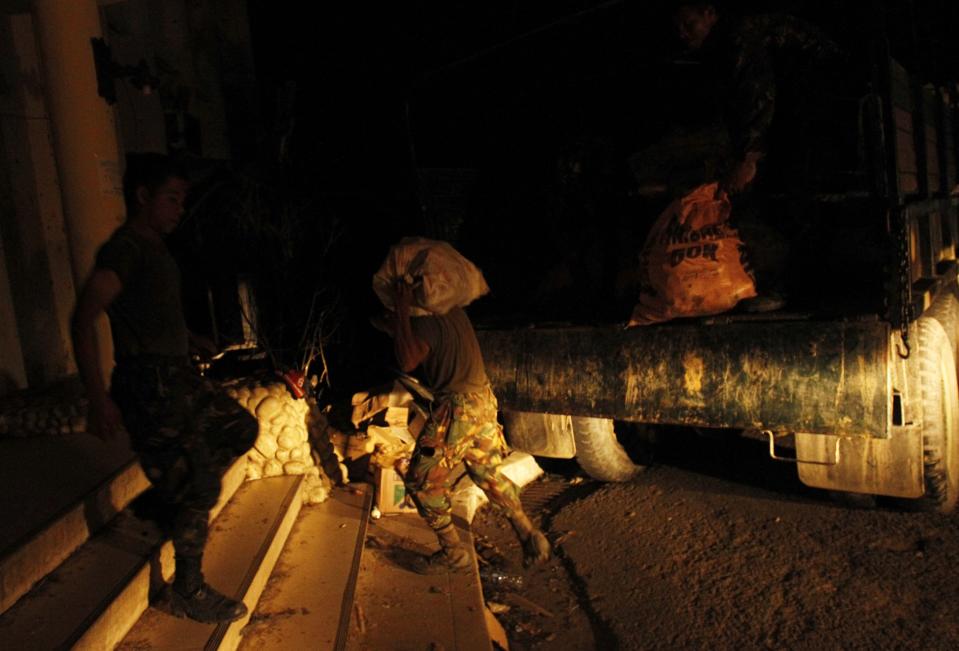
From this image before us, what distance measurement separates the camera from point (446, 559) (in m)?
3.53

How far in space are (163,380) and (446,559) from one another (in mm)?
1718

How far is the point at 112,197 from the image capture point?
450 centimetres

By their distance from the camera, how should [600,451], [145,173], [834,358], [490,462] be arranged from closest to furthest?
[145,173] < [834,358] < [490,462] < [600,451]

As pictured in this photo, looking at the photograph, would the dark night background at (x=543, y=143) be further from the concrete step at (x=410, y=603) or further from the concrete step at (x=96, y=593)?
the concrete step at (x=96, y=593)

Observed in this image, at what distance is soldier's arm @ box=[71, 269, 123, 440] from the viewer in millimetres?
2301

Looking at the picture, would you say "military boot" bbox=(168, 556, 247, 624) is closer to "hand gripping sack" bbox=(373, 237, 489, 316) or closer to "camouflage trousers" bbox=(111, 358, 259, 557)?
"camouflage trousers" bbox=(111, 358, 259, 557)

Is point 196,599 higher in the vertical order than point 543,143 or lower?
lower

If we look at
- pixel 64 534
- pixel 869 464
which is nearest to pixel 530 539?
pixel 869 464

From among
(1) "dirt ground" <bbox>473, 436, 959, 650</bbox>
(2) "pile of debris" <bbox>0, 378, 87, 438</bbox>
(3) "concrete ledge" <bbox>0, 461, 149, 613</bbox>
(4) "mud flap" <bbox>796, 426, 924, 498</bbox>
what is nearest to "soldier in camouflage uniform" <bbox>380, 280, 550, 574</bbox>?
(1) "dirt ground" <bbox>473, 436, 959, 650</bbox>

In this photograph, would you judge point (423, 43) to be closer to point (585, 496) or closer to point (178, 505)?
point (585, 496)

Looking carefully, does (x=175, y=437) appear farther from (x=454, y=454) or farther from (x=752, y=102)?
(x=752, y=102)

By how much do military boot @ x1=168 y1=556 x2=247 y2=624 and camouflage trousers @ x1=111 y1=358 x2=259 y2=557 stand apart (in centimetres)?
7

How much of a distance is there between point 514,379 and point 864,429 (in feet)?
6.14

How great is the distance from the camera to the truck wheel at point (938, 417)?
3500 mm
